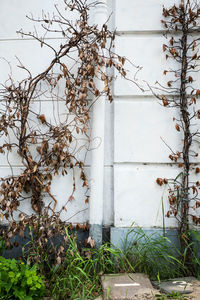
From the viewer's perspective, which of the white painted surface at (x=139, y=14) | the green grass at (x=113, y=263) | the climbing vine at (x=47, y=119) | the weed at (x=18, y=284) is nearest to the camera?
the weed at (x=18, y=284)

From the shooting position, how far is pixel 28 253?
9.11ft

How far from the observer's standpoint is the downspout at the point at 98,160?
9.34 feet

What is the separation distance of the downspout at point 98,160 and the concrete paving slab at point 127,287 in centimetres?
43

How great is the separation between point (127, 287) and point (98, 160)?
107 cm

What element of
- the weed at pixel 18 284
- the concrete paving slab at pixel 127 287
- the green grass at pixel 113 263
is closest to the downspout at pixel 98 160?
the green grass at pixel 113 263

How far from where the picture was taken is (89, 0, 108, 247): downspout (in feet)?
9.34

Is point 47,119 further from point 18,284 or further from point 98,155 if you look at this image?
point 18,284

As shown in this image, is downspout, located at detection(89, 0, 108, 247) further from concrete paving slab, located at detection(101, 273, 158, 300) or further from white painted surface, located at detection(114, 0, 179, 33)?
concrete paving slab, located at detection(101, 273, 158, 300)

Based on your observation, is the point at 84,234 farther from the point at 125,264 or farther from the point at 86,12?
the point at 86,12

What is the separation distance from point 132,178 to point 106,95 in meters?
0.77

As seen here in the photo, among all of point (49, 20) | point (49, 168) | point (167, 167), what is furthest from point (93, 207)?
point (49, 20)

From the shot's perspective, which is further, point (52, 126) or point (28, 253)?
point (52, 126)

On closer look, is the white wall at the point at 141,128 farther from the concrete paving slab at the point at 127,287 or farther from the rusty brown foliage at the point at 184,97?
the concrete paving slab at the point at 127,287

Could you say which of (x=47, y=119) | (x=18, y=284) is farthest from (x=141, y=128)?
(x=18, y=284)
